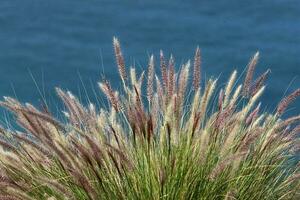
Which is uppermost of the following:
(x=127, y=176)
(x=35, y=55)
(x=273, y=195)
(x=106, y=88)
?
(x=106, y=88)

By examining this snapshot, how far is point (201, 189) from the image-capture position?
313 centimetres

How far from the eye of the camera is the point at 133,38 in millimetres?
7422

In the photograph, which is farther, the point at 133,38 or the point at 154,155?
the point at 133,38

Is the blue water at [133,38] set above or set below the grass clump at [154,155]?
below

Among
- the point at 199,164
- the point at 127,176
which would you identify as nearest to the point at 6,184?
the point at 127,176

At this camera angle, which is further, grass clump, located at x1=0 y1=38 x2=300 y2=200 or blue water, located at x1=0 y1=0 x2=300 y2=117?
blue water, located at x1=0 y1=0 x2=300 y2=117

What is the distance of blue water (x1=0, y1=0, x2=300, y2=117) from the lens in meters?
6.78

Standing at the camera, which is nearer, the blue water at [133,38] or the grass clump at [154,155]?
the grass clump at [154,155]

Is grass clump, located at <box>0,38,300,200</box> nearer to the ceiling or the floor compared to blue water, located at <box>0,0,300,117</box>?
nearer to the ceiling

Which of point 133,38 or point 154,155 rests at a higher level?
point 154,155

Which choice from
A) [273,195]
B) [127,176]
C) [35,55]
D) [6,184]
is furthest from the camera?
[35,55]

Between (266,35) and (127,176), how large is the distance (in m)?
4.60

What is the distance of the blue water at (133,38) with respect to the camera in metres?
6.78

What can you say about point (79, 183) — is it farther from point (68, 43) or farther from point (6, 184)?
point (68, 43)
